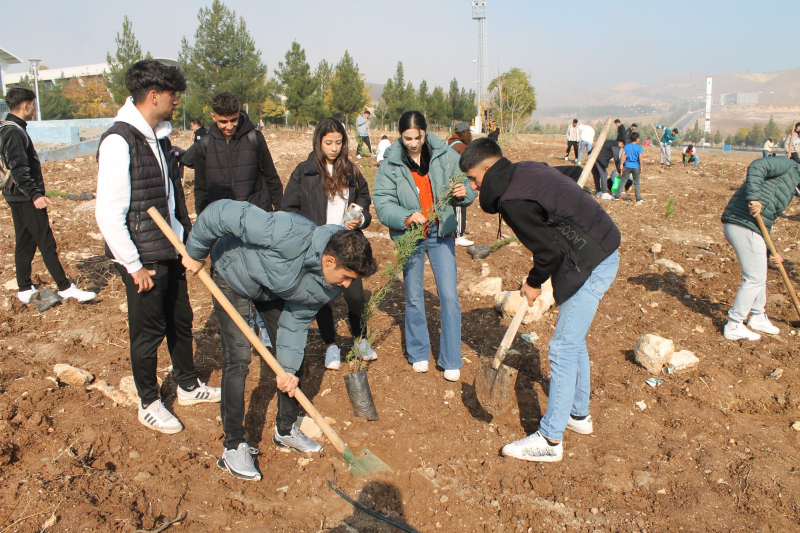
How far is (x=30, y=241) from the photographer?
5254 millimetres

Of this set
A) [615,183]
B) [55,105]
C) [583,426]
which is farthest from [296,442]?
[55,105]

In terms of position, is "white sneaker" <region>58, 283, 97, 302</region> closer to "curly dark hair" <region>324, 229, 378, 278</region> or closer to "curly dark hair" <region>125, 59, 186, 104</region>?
"curly dark hair" <region>125, 59, 186, 104</region>

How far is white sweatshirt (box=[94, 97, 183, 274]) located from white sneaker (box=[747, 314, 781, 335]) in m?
5.39

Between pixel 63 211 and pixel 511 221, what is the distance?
8963 mm

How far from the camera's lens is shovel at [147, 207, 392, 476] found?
2.73m

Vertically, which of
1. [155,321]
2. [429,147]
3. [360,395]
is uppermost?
[429,147]

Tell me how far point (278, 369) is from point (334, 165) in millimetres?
1710

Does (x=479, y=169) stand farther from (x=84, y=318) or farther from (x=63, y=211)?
(x=63, y=211)

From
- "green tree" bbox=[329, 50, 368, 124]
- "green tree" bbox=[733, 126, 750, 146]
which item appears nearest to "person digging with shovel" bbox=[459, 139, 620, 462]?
"green tree" bbox=[329, 50, 368, 124]

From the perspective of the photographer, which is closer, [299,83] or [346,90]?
[299,83]

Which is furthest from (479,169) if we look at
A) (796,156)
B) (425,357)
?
(796,156)

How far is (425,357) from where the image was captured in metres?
4.19

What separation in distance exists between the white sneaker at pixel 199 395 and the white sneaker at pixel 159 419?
31 centimetres

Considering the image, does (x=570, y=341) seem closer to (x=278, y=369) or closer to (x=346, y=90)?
(x=278, y=369)
